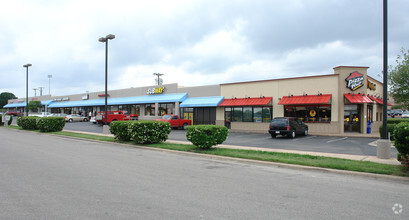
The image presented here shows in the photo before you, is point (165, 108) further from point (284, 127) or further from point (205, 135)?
point (205, 135)

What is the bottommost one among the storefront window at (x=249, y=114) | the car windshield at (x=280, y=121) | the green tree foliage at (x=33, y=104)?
the car windshield at (x=280, y=121)

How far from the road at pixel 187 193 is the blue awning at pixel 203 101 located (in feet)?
67.8

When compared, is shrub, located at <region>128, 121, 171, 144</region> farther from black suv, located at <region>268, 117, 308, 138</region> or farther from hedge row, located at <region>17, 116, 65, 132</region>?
hedge row, located at <region>17, 116, 65, 132</region>

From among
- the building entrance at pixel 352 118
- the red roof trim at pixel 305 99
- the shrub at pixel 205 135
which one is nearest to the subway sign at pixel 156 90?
the red roof trim at pixel 305 99

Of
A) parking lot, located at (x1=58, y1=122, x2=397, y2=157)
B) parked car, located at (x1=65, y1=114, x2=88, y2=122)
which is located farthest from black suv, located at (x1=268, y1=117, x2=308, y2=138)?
parked car, located at (x1=65, y1=114, x2=88, y2=122)

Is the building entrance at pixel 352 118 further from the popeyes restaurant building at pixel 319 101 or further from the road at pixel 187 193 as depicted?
the road at pixel 187 193

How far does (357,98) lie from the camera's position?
2269 cm

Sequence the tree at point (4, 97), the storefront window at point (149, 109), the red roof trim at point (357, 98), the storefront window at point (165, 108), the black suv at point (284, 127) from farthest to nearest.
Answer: the tree at point (4, 97) < the storefront window at point (149, 109) < the storefront window at point (165, 108) < the red roof trim at point (357, 98) < the black suv at point (284, 127)

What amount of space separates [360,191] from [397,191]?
908mm

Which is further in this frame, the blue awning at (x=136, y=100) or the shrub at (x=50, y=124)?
the blue awning at (x=136, y=100)

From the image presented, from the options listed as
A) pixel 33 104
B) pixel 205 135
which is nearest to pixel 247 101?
A: pixel 205 135

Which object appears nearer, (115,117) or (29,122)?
(29,122)

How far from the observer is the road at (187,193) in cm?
471

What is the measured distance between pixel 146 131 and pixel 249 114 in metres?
15.3
